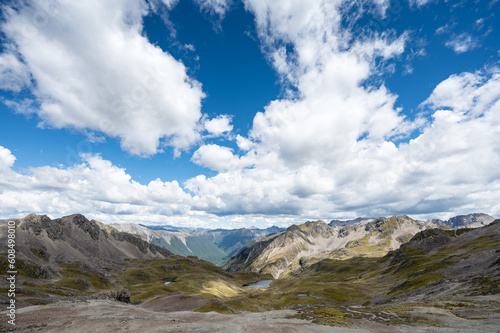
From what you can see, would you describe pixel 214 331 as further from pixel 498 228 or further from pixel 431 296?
pixel 498 228

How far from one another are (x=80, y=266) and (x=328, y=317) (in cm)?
19371

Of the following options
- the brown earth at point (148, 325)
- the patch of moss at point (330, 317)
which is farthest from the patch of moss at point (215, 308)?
the patch of moss at point (330, 317)

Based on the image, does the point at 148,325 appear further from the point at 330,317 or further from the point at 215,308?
the point at 215,308

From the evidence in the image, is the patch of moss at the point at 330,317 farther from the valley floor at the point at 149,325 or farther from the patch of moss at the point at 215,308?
the patch of moss at the point at 215,308

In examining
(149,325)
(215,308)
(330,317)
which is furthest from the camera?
(215,308)

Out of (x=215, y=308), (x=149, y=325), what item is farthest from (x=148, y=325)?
(x=215, y=308)

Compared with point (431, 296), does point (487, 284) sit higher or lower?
higher

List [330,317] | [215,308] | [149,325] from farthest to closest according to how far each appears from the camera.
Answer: [215,308] < [330,317] < [149,325]

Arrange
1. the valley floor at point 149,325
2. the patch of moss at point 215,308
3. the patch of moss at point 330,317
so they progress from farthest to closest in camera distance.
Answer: the patch of moss at point 215,308, the patch of moss at point 330,317, the valley floor at point 149,325

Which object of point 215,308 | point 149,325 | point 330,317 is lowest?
point 215,308

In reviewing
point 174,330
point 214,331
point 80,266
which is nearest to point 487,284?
point 214,331

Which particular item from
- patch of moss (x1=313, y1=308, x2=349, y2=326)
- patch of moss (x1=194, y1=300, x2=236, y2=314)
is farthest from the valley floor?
patch of moss (x1=194, y1=300, x2=236, y2=314)

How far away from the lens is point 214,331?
32.8 m

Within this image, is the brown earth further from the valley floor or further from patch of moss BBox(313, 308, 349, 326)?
patch of moss BBox(313, 308, 349, 326)
